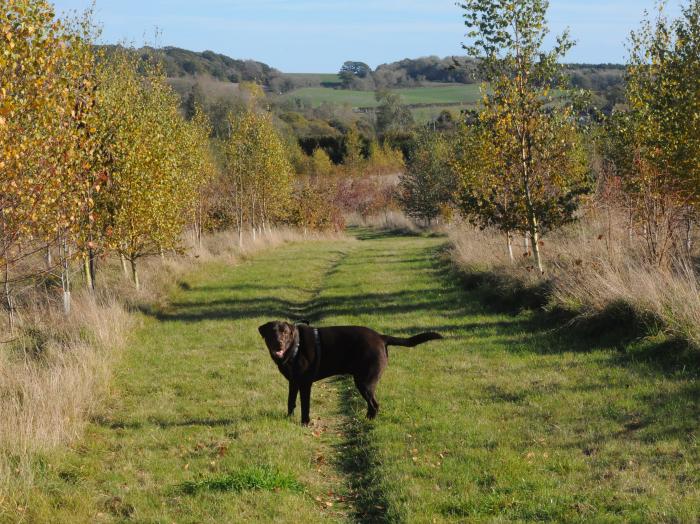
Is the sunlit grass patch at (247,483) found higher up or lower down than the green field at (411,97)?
lower down

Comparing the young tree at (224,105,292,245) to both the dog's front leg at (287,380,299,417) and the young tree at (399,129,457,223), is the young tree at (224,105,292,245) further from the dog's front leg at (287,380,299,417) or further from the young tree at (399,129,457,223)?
the dog's front leg at (287,380,299,417)

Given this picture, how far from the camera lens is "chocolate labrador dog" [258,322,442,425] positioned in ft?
30.3

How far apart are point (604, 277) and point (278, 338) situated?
8.65 meters

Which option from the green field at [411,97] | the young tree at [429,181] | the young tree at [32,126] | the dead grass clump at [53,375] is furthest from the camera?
the green field at [411,97]

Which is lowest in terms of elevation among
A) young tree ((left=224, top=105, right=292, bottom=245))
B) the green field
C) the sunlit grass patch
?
the sunlit grass patch

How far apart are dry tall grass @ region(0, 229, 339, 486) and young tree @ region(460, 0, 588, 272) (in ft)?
32.2

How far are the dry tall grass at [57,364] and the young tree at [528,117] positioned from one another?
9826 millimetres

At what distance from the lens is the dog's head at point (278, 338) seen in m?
8.92

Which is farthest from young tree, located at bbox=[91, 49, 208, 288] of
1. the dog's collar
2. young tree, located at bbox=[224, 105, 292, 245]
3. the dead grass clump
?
young tree, located at bbox=[224, 105, 292, 245]

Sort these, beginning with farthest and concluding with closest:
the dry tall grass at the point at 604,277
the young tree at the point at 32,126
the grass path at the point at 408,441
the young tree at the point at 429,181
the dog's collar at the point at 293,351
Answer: the young tree at the point at 429,181 → the dry tall grass at the point at 604,277 → the dog's collar at the point at 293,351 → the young tree at the point at 32,126 → the grass path at the point at 408,441

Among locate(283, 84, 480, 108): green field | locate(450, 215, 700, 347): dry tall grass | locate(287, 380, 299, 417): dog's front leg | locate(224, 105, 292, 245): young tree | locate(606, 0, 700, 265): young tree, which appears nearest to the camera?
locate(287, 380, 299, 417): dog's front leg

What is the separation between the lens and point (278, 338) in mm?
8898

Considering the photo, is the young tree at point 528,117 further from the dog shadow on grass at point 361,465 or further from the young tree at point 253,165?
the young tree at point 253,165

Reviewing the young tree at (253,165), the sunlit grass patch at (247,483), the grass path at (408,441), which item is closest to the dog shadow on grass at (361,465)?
the grass path at (408,441)
